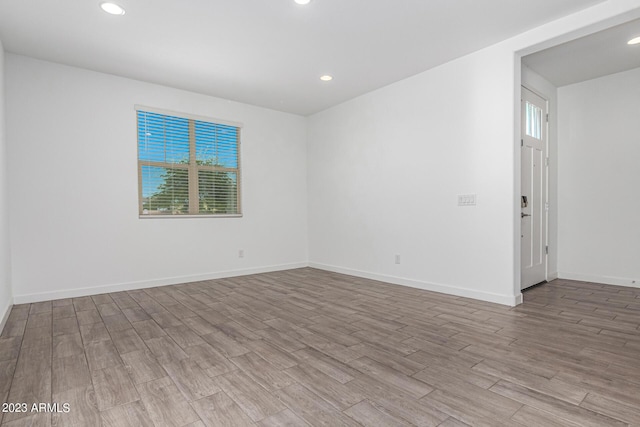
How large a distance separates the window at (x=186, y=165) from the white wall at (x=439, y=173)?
1.67 meters

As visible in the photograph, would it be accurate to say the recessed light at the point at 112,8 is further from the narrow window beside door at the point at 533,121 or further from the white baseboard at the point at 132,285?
the narrow window beside door at the point at 533,121

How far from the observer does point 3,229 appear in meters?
3.30

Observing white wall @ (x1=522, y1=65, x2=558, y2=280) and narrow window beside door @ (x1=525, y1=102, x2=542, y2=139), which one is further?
white wall @ (x1=522, y1=65, x2=558, y2=280)

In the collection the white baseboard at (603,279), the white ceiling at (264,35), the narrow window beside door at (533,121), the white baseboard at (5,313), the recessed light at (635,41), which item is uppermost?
the white ceiling at (264,35)

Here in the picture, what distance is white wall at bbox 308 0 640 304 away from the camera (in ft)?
11.6

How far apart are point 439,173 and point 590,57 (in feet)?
7.02

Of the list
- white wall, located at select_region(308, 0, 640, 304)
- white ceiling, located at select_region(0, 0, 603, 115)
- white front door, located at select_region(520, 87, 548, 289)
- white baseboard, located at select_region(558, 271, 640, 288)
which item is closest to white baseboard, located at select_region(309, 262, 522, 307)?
white wall, located at select_region(308, 0, 640, 304)

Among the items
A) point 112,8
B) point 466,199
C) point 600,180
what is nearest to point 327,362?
point 466,199

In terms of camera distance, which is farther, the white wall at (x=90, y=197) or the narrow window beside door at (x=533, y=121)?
the narrow window beside door at (x=533, y=121)

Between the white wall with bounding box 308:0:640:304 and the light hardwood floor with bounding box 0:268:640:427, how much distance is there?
0.57 meters

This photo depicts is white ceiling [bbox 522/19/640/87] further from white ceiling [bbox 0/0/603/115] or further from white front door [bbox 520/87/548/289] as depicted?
white ceiling [bbox 0/0/603/115]

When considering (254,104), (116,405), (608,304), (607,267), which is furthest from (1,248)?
(607,267)

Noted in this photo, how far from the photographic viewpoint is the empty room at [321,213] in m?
1.97

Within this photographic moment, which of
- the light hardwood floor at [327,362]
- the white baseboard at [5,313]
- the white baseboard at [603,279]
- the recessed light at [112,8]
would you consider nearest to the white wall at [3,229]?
the white baseboard at [5,313]
